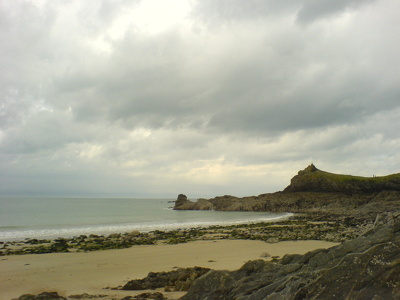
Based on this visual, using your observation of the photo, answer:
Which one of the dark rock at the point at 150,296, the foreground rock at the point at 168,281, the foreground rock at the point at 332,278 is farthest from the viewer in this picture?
the foreground rock at the point at 168,281

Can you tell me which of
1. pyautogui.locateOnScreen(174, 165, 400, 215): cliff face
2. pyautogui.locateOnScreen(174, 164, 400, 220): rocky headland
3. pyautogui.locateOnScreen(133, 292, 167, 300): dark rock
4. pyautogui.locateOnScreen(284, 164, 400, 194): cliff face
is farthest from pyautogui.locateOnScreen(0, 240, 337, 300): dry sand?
pyautogui.locateOnScreen(284, 164, 400, 194): cliff face

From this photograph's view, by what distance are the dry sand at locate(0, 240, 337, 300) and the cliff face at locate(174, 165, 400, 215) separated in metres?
47.0

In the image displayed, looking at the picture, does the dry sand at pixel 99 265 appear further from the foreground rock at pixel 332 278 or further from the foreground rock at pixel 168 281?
the foreground rock at pixel 332 278

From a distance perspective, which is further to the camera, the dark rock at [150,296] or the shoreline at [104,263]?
the shoreline at [104,263]

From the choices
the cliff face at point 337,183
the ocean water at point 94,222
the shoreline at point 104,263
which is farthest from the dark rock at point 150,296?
the cliff face at point 337,183

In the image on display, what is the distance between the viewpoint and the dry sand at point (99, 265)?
452 inches

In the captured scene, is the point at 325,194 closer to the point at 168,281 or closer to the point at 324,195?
the point at 324,195

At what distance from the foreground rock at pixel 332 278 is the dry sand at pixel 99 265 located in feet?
8.03

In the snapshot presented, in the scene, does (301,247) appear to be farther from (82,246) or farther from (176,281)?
(82,246)

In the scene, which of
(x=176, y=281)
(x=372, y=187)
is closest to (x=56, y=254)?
(x=176, y=281)

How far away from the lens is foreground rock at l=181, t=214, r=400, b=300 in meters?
4.64

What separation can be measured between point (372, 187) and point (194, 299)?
261ft

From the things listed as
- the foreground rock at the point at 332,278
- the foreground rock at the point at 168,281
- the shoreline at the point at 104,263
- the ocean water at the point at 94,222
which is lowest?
the ocean water at the point at 94,222

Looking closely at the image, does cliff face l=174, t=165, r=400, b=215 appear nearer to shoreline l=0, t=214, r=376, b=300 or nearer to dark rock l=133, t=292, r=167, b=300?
shoreline l=0, t=214, r=376, b=300
